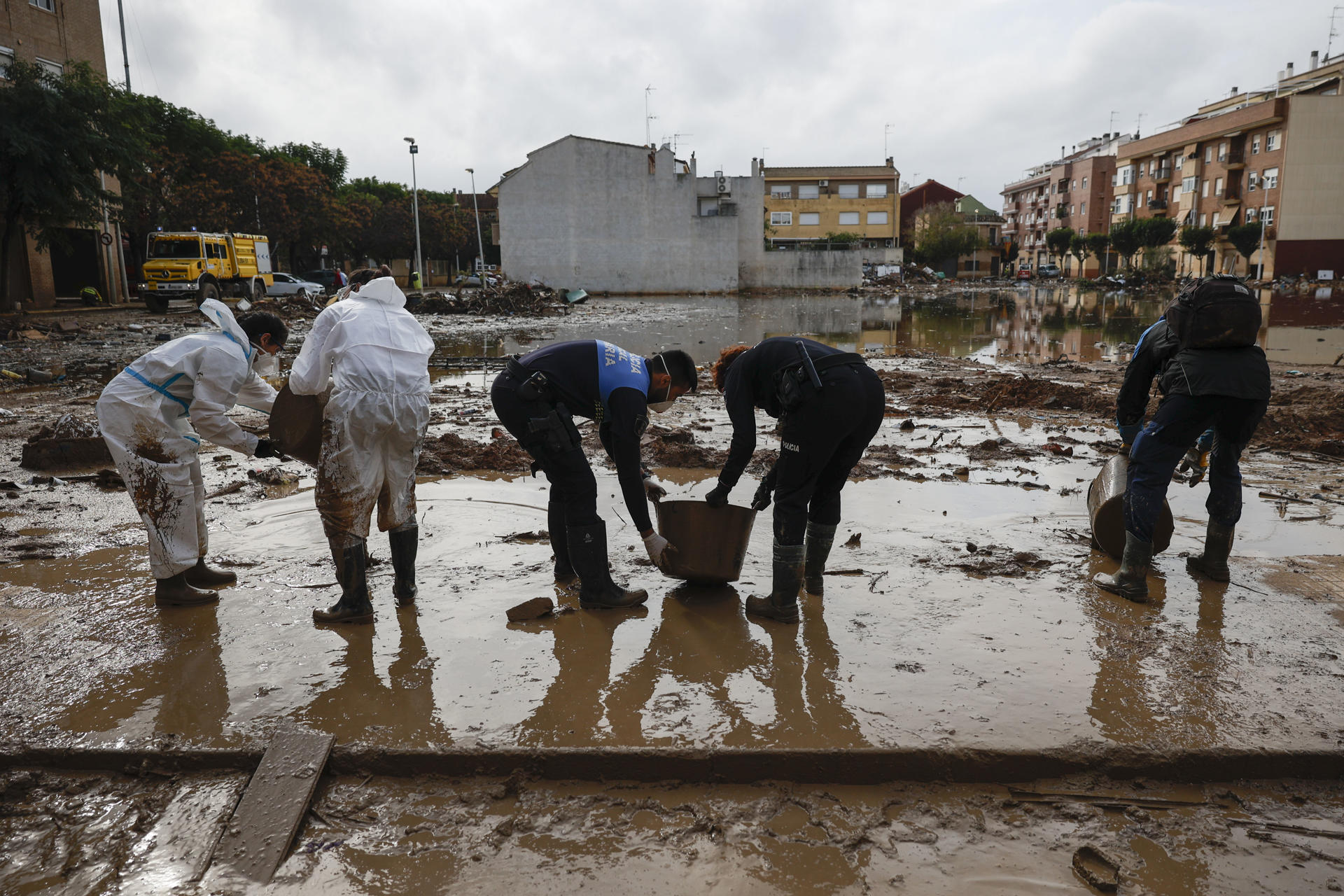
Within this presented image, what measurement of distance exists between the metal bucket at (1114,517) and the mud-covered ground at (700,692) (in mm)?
136

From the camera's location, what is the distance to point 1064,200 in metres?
78.2

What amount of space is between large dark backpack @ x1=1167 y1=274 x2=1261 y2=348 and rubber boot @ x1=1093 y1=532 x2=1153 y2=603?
3.34ft

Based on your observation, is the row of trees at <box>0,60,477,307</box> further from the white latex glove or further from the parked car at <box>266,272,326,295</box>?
the white latex glove

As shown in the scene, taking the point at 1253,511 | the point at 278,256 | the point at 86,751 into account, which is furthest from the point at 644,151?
the point at 86,751

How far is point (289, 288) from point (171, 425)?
32.4m

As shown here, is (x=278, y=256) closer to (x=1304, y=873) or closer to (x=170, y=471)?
(x=170, y=471)

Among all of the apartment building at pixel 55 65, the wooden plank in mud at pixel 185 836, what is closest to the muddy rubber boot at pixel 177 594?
the wooden plank in mud at pixel 185 836

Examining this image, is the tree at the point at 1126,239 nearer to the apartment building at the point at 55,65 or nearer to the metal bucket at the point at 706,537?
the apartment building at the point at 55,65

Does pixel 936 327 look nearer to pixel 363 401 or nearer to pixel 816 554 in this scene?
pixel 816 554

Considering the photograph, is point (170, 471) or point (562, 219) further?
point (562, 219)


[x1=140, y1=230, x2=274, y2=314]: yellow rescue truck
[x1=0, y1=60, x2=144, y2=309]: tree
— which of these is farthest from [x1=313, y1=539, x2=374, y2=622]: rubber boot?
[x1=140, y1=230, x2=274, y2=314]: yellow rescue truck

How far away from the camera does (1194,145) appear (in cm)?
5794

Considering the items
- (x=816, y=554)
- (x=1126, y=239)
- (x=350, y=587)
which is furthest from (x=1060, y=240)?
(x=350, y=587)

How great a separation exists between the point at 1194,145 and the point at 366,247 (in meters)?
56.7
